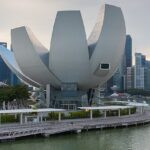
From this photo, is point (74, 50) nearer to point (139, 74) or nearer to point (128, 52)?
point (139, 74)

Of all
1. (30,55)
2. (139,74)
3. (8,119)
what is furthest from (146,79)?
(8,119)

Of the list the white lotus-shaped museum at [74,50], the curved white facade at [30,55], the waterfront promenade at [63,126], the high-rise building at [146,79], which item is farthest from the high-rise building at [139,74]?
the waterfront promenade at [63,126]

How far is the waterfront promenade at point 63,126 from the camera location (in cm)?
2830

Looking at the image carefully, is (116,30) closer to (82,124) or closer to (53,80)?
(53,80)

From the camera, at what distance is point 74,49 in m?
45.0

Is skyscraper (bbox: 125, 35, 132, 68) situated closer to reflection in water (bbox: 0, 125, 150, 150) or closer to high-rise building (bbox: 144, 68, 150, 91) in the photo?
high-rise building (bbox: 144, 68, 150, 91)

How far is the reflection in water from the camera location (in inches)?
1030

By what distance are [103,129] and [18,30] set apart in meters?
17.5

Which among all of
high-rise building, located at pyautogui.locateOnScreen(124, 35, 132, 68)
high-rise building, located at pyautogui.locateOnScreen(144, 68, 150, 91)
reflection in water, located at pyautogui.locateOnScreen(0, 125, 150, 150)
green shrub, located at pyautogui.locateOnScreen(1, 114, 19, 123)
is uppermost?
high-rise building, located at pyautogui.locateOnScreen(124, 35, 132, 68)

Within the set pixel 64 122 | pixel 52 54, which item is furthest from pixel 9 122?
pixel 52 54

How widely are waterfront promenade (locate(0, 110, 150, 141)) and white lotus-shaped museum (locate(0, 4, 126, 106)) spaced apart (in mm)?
9327

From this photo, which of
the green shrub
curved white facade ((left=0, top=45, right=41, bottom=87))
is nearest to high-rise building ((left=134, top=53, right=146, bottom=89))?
curved white facade ((left=0, top=45, right=41, bottom=87))

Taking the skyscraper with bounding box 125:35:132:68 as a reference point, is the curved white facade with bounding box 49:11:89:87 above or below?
below

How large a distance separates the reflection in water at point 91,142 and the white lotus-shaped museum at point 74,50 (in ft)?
45.8
